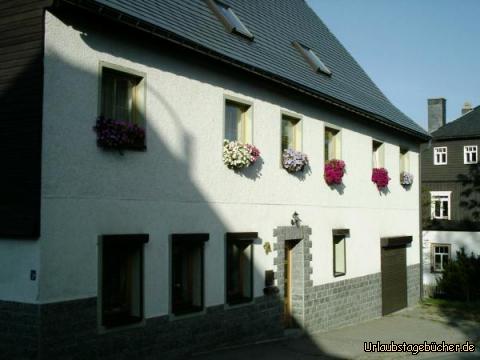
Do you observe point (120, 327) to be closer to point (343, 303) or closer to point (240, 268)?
point (240, 268)

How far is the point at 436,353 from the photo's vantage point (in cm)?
1331

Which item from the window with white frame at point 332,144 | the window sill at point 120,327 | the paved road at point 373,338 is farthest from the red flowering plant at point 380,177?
the window sill at point 120,327

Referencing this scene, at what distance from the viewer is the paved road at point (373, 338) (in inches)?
485

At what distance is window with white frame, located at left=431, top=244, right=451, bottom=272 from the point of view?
33969 millimetres

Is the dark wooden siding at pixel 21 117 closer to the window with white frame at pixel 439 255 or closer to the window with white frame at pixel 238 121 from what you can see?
the window with white frame at pixel 238 121

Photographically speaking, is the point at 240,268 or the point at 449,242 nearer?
the point at 240,268

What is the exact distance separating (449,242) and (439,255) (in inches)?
38.2

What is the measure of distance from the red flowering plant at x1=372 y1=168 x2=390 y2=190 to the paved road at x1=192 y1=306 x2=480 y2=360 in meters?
4.05

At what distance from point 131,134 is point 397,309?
13.7 metres

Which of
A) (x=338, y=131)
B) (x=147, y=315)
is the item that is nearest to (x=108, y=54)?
(x=147, y=315)

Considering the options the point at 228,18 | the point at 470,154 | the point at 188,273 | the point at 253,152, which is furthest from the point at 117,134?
the point at 470,154

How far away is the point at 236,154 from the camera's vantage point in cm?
1253

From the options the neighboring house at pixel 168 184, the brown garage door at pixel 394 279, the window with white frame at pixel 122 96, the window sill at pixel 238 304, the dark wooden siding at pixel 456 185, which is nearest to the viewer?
the neighboring house at pixel 168 184

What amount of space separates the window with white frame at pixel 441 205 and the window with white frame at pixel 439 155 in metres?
1.87
